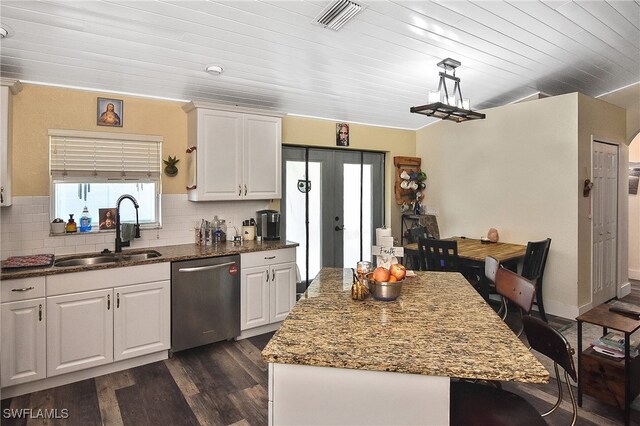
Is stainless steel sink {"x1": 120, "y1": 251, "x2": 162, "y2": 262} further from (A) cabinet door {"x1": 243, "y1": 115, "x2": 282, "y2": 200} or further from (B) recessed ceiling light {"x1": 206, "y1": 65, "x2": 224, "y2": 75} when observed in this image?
(B) recessed ceiling light {"x1": 206, "y1": 65, "x2": 224, "y2": 75}

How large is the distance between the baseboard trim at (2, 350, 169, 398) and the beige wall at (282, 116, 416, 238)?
272 centimetres

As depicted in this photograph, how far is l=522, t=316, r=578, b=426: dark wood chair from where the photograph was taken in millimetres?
1347

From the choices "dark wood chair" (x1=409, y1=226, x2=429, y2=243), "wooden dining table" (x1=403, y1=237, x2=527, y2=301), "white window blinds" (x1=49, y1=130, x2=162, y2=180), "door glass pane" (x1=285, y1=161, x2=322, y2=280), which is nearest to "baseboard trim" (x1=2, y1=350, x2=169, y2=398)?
"white window blinds" (x1=49, y1=130, x2=162, y2=180)

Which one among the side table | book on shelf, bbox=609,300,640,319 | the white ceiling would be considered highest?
the white ceiling

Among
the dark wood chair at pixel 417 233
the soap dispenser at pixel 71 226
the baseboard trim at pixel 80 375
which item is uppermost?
the soap dispenser at pixel 71 226

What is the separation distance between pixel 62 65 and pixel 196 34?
1.15 meters

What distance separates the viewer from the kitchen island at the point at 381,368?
4.16 feet

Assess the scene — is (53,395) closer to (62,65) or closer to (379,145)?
(62,65)

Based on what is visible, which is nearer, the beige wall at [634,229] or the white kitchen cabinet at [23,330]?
the white kitchen cabinet at [23,330]

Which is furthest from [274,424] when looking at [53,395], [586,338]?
[586,338]

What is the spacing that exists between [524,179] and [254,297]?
3.51m

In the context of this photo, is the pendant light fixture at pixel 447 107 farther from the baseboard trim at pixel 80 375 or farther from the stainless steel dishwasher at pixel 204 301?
the baseboard trim at pixel 80 375

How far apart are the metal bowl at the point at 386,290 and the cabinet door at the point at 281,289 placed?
1999mm

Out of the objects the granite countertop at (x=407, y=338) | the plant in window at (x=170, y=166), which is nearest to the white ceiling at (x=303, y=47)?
the plant in window at (x=170, y=166)
